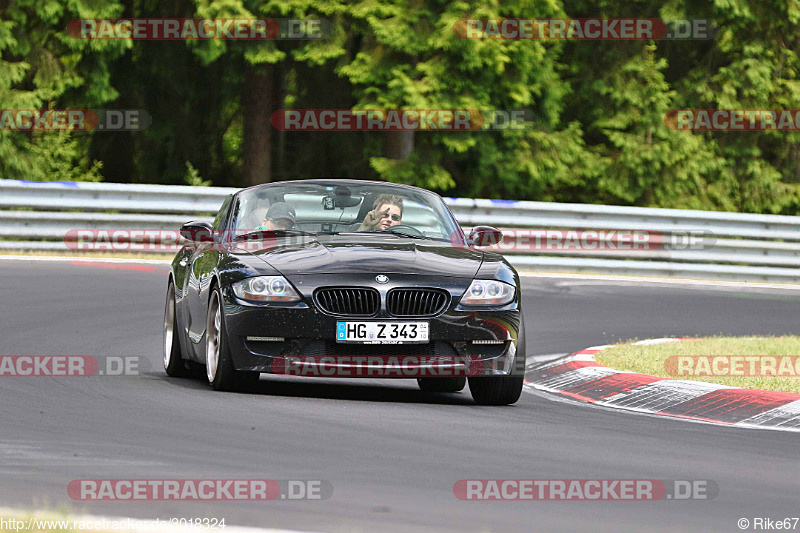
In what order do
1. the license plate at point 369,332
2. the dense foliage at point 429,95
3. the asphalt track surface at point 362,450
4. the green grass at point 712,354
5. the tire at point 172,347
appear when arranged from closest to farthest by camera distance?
1. the asphalt track surface at point 362,450
2. the license plate at point 369,332
3. the green grass at point 712,354
4. the tire at point 172,347
5. the dense foliage at point 429,95

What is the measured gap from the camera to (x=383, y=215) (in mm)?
11000

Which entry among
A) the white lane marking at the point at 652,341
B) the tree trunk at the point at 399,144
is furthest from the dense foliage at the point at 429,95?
the white lane marking at the point at 652,341

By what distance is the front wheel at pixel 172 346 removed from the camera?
11312 mm

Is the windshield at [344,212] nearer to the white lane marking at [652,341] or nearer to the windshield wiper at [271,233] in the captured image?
the windshield wiper at [271,233]

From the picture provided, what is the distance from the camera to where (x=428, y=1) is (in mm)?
25078

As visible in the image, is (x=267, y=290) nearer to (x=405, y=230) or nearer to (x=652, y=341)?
(x=405, y=230)

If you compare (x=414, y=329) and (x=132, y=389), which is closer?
(x=414, y=329)

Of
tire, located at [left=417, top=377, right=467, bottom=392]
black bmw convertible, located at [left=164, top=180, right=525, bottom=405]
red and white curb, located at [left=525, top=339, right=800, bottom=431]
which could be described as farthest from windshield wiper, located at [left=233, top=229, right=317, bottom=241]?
red and white curb, located at [left=525, top=339, right=800, bottom=431]

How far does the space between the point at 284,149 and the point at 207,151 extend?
4.92ft

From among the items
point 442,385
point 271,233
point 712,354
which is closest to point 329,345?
point 271,233

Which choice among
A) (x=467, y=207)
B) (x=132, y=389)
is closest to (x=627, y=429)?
(x=132, y=389)

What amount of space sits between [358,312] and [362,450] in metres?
2.07

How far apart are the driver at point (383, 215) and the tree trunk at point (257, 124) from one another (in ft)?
59.5

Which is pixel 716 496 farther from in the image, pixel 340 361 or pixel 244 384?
pixel 244 384
